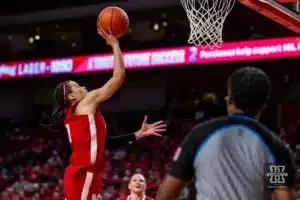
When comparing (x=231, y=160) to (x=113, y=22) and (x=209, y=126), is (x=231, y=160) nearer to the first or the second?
(x=209, y=126)

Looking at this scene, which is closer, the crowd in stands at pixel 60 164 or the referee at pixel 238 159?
the referee at pixel 238 159

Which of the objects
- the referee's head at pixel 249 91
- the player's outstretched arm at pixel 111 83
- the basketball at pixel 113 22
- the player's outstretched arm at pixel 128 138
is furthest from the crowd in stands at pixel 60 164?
the referee's head at pixel 249 91

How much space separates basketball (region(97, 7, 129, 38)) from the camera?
14.3 ft

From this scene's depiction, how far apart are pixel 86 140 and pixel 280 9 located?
3.68 meters

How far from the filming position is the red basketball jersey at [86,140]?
13.5 ft

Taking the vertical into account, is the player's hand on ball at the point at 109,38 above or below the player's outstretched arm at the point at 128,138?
above

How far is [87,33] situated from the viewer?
1689cm

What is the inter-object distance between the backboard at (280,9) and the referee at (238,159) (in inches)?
179

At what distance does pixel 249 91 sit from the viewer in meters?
2.07

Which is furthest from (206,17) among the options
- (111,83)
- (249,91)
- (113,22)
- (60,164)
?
(60,164)

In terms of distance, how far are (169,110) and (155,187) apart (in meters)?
3.72

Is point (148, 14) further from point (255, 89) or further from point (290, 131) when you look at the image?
point (255, 89)

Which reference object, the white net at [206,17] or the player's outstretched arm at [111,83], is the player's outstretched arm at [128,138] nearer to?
the player's outstretched arm at [111,83]

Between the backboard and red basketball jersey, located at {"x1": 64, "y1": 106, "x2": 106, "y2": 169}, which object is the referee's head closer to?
red basketball jersey, located at {"x1": 64, "y1": 106, "x2": 106, "y2": 169}
